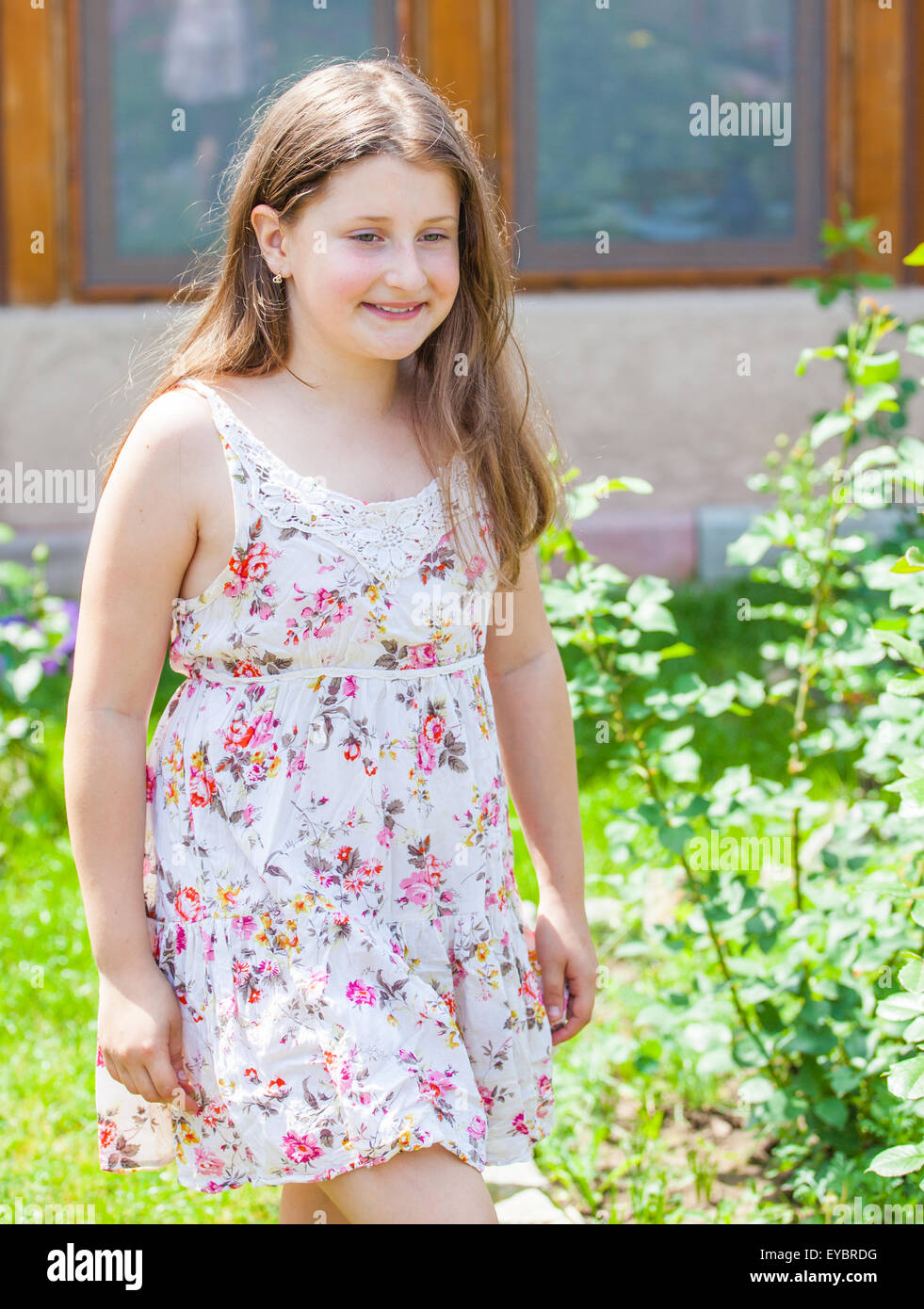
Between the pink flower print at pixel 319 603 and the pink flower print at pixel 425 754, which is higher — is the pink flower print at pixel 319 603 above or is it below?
above

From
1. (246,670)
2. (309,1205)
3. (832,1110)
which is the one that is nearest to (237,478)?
(246,670)

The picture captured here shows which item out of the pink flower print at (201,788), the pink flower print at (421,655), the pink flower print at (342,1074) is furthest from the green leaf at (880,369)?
the pink flower print at (342,1074)

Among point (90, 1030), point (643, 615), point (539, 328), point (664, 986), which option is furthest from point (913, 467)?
point (539, 328)

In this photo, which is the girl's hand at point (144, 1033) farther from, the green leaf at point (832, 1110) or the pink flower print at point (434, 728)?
the green leaf at point (832, 1110)

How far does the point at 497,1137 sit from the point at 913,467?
3.32 ft

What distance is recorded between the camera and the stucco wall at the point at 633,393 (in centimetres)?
546

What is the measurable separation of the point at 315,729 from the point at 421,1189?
0.48 m

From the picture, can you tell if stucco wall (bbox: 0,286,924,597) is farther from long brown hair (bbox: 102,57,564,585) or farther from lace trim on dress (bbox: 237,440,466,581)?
lace trim on dress (bbox: 237,440,466,581)

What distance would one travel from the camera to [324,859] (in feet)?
5.13

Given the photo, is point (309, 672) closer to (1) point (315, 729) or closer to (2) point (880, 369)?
(1) point (315, 729)

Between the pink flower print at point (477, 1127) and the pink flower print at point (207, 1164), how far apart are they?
28 cm

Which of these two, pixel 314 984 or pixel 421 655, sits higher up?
pixel 421 655

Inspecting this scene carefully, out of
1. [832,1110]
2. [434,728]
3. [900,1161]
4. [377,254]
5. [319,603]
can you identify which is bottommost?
[832,1110]

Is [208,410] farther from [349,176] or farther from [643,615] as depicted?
[643,615]
